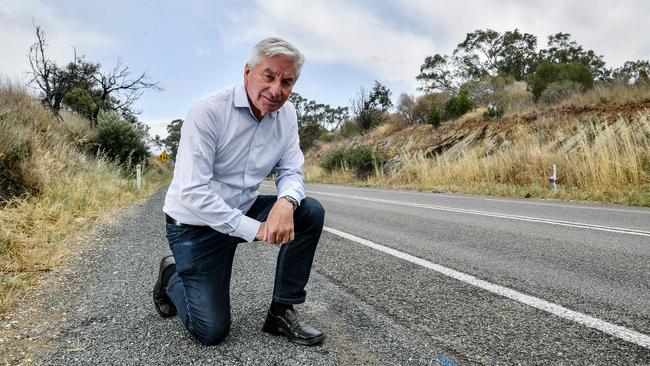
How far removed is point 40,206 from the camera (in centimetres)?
549

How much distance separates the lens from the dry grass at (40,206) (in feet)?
11.4

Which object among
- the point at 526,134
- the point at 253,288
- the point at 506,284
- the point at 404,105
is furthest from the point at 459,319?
the point at 404,105

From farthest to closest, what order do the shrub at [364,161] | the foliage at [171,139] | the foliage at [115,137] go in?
the foliage at [171,139] < the shrub at [364,161] < the foliage at [115,137]

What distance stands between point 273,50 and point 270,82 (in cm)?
17

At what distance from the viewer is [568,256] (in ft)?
13.4

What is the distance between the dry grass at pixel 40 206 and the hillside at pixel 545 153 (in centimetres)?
941

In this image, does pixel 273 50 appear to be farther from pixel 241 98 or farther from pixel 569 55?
pixel 569 55

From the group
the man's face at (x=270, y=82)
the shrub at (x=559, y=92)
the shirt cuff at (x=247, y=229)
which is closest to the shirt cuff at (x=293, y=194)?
the shirt cuff at (x=247, y=229)

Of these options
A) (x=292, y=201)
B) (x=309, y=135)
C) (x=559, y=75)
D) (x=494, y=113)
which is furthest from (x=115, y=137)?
(x=309, y=135)

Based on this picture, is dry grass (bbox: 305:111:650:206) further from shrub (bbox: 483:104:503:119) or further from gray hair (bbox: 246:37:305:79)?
gray hair (bbox: 246:37:305:79)

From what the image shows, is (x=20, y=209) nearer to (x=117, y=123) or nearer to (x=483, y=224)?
(x=483, y=224)

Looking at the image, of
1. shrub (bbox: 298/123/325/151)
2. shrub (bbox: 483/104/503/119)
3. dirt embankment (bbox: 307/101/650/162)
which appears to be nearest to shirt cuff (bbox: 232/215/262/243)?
dirt embankment (bbox: 307/101/650/162)

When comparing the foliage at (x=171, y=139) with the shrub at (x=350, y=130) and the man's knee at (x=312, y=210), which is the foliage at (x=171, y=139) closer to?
the shrub at (x=350, y=130)

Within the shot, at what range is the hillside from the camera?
1013 centimetres
